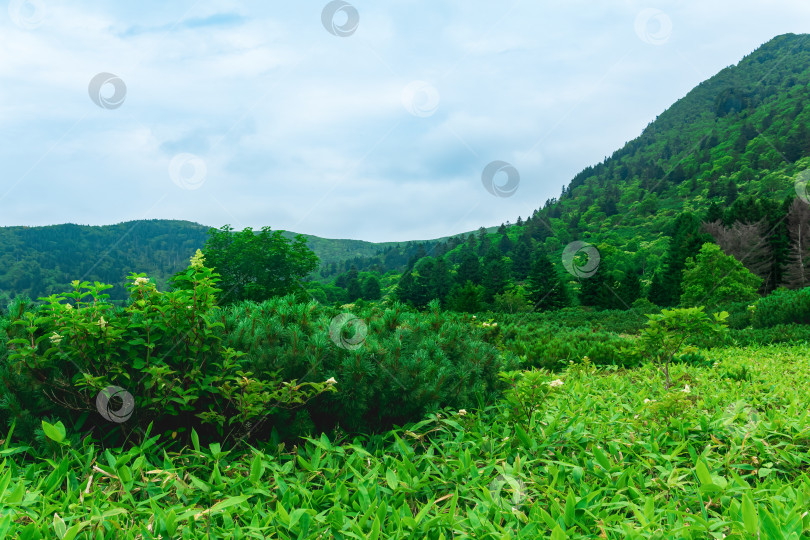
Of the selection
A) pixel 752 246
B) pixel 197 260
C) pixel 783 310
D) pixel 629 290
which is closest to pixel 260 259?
pixel 783 310

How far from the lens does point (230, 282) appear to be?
27.3 m

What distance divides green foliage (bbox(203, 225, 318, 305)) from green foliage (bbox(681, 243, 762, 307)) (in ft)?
86.0

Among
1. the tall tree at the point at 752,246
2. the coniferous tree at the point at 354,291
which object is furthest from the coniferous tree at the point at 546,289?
the coniferous tree at the point at 354,291

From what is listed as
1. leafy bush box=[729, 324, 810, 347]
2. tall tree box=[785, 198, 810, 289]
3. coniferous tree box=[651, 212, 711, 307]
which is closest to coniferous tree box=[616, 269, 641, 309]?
coniferous tree box=[651, 212, 711, 307]

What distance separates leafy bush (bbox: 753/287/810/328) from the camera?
1194 centimetres

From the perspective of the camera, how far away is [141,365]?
2959 millimetres

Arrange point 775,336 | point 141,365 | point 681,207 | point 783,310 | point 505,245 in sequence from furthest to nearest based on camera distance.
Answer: point 505,245
point 681,207
point 783,310
point 775,336
point 141,365

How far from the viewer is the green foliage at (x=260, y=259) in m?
28.7

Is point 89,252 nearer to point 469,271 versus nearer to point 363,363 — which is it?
point 469,271

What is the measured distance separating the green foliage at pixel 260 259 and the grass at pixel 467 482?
25.2 meters

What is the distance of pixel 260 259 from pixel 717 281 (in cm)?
3107

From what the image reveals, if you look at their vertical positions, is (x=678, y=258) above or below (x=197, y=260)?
below

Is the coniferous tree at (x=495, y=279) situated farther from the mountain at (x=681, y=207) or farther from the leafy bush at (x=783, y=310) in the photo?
the leafy bush at (x=783, y=310)

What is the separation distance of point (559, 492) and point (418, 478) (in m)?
0.80
